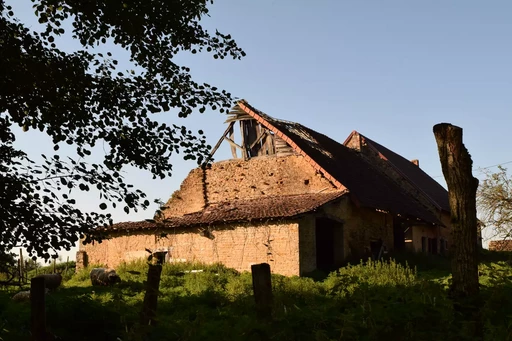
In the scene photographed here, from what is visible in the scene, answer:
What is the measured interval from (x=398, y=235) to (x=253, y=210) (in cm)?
910

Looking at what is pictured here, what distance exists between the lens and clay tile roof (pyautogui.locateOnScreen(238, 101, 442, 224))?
22266 millimetres

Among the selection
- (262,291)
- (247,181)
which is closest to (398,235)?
(247,181)

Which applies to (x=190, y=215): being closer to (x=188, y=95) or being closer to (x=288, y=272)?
(x=288, y=272)

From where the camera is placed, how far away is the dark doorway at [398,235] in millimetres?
25698

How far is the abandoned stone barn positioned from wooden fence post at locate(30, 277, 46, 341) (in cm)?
1301

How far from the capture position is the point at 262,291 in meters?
5.80

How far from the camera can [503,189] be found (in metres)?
27.5

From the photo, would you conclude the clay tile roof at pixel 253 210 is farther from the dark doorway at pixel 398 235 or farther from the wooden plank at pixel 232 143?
the dark doorway at pixel 398 235

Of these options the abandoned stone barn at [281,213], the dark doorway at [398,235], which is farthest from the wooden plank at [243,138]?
the dark doorway at [398,235]

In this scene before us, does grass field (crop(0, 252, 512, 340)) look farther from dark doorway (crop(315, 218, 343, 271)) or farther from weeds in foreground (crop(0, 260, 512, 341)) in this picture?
dark doorway (crop(315, 218, 343, 271))

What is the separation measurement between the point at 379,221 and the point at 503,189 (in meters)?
8.21

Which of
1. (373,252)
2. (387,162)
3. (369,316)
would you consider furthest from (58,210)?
(387,162)

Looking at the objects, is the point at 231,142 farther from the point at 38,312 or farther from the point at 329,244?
the point at 38,312

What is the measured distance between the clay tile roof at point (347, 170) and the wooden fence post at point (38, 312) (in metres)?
16.1
